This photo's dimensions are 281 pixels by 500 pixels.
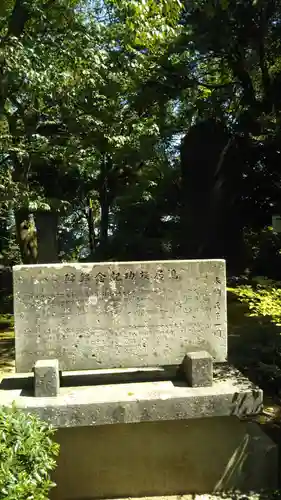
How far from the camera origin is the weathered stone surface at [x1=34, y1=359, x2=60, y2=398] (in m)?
4.39

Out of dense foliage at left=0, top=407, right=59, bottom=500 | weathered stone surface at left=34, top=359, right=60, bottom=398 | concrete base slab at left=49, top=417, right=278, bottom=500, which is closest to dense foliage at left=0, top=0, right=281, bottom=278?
weathered stone surface at left=34, top=359, right=60, bottom=398

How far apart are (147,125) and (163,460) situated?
32.4ft

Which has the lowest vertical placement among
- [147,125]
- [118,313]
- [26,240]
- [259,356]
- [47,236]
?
[259,356]

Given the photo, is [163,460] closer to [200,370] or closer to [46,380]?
[200,370]

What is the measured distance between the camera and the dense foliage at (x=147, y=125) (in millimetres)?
8281

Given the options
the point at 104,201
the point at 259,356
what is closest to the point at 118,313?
the point at 259,356

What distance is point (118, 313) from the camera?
185 inches

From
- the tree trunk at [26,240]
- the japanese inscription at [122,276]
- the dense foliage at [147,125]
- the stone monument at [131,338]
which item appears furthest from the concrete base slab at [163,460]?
the tree trunk at [26,240]

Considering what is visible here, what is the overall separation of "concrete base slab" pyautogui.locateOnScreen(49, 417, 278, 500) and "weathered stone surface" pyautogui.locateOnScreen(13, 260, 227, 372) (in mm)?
633

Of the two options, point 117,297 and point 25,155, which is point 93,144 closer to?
point 25,155

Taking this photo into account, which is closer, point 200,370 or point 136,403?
point 136,403

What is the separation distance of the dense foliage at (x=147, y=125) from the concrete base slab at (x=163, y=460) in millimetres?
4128

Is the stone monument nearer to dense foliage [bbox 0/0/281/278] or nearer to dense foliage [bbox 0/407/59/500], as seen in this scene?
dense foliage [bbox 0/407/59/500]

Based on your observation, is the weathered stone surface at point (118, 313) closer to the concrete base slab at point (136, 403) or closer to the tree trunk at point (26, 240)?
the concrete base slab at point (136, 403)
